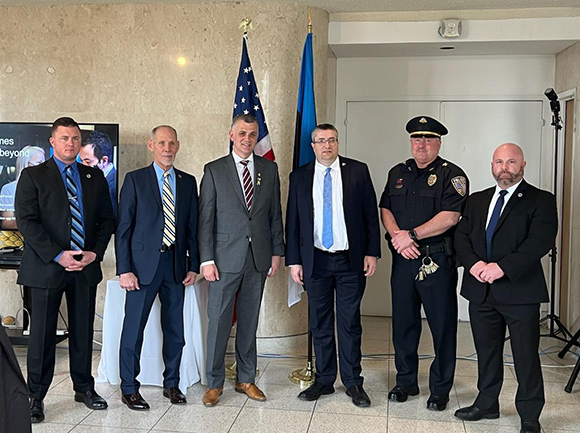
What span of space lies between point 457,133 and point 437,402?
3.08 m

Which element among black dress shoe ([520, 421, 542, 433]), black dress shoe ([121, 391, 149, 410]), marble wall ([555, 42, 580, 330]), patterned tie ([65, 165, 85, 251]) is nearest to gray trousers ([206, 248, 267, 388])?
black dress shoe ([121, 391, 149, 410])

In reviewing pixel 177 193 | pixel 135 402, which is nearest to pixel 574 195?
pixel 177 193

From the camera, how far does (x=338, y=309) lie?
421 centimetres

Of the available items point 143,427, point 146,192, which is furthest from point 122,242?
point 143,427

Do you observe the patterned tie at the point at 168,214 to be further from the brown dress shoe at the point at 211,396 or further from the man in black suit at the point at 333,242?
the brown dress shoe at the point at 211,396

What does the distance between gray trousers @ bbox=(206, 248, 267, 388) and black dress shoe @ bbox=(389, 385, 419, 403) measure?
2.87 ft

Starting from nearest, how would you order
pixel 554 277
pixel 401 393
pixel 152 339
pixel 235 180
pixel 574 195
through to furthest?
1. pixel 235 180
2. pixel 401 393
3. pixel 152 339
4. pixel 574 195
5. pixel 554 277

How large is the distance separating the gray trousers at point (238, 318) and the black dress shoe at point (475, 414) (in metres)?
1.28

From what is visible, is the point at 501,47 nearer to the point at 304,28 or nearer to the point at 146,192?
the point at 304,28

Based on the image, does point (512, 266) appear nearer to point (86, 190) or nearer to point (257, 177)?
point (257, 177)

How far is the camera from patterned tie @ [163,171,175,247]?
4004 millimetres

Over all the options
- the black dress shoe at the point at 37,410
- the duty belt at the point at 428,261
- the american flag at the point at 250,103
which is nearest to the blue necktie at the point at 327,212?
the duty belt at the point at 428,261

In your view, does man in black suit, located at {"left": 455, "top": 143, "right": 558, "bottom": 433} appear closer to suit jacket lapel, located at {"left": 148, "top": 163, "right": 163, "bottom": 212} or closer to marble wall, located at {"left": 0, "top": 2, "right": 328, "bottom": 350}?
suit jacket lapel, located at {"left": 148, "top": 163, "right": 163, "bottom": 212}

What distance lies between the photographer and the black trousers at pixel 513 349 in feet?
12.0
